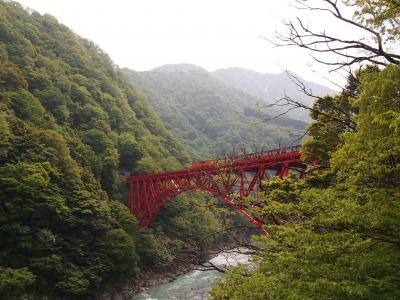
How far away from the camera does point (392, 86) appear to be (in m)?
5.69

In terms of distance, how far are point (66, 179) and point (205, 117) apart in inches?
3281

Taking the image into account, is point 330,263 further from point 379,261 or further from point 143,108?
point 143,108

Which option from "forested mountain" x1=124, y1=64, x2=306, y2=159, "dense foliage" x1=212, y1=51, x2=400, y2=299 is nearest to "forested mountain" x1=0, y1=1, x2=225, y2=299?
"dense foliage" x1=212, y1=51, x2=400, y2=299

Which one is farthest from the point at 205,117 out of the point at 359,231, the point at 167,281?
the point at 359,231

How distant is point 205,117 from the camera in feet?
354

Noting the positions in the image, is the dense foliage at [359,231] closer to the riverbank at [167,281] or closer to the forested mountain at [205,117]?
the riverbank at [167,281]

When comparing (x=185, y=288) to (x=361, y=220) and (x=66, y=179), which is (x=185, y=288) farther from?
A: (x=361, y=220)

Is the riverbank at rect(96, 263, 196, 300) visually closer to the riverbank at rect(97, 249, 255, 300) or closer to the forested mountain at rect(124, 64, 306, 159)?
the riverbank at rect(97, 249, 255, 300)

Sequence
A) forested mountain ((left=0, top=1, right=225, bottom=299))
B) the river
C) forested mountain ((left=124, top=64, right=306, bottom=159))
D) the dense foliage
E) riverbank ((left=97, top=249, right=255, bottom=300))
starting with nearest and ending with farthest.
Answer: the dense foliage < forested mountain ((left=0, top=1, right=225, bottom=299)) < riverbank ((left=97, top=249, right=255, bottom=300)) < the river < forested mountain ((left=124, top=64, right=306, bottom=159))

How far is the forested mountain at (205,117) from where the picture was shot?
9125 cm

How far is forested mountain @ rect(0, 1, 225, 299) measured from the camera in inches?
825

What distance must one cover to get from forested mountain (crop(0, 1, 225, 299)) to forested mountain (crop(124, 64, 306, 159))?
32710mm

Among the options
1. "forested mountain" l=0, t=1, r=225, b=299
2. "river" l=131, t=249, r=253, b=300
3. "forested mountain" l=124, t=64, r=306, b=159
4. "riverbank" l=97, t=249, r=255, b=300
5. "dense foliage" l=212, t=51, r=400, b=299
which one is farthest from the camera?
"forested mountain" l=124, t=64, r=306, b=159

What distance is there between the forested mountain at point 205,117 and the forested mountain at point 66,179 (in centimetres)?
3271
